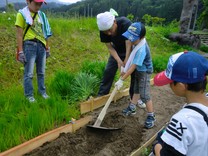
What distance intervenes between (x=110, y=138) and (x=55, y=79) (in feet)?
5.05

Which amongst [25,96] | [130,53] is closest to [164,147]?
[130,53]

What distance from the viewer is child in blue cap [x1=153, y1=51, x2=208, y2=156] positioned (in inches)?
54.4

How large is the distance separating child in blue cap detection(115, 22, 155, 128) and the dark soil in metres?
0.18

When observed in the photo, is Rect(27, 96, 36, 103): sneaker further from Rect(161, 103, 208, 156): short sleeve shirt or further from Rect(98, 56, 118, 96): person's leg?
Rect(161, 103, 208, 156): short sleeve shirt

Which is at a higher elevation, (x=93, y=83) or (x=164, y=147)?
(x=164, y=147)

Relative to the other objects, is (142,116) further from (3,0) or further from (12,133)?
(3,0)

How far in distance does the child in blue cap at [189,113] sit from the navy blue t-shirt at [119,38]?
2.42 metres

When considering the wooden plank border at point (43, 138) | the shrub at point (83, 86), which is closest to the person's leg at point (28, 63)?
the shrub at point (83, 86)

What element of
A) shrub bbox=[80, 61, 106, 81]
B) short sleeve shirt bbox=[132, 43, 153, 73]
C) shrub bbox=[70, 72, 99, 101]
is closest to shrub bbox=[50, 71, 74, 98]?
shrub bbox=[70, 72, 99, 101]

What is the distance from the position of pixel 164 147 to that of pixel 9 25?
6082 mm

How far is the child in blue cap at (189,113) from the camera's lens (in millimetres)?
Answer: 1383

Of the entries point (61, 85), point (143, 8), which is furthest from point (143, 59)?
point (143, 8)

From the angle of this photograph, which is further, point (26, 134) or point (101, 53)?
point (101, 53)

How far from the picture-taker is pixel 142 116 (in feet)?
13.2
